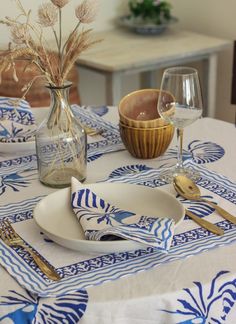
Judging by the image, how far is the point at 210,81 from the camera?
9.77 feet

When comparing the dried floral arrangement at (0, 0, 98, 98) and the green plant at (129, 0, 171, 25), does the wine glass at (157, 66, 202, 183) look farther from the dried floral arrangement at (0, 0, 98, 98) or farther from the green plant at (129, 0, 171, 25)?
the green plant at (129, 0, 171, 25)

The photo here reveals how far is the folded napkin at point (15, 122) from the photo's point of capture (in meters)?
1.65

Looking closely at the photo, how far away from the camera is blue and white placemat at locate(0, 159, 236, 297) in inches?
40.2

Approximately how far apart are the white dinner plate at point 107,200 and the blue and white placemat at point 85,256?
0.02 meters

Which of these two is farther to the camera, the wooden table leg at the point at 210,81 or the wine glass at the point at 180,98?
the wooden table leg at the point at 210,81

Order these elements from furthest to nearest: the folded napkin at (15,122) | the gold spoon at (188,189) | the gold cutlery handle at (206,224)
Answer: the folded napkin at (15,122) < the gold spoon at (188,189) < the gold cutlery handle at (206,224)

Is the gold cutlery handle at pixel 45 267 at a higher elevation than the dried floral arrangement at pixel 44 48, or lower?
lower

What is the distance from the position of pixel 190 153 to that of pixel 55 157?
1.10 ft

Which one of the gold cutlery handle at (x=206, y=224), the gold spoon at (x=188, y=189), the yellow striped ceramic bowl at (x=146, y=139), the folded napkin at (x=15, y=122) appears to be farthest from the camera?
the folded napkin at (x=15, y=122)

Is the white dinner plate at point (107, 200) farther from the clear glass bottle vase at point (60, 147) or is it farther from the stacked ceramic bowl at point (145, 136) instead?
the stacked ceramic bowl at point (145, 136)

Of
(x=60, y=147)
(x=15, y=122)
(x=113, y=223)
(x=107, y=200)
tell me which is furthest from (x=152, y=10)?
(x=113, y=223)

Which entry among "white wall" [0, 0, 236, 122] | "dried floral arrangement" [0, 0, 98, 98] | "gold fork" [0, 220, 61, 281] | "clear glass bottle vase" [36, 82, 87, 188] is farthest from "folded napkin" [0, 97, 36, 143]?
"white wall" [0, 0, 236, 122]

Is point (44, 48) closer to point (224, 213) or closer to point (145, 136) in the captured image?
point (145, 136)

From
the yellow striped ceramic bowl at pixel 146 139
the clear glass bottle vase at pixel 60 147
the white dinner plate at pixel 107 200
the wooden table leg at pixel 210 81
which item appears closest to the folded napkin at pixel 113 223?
the white dinner plate at pixel 107 200
